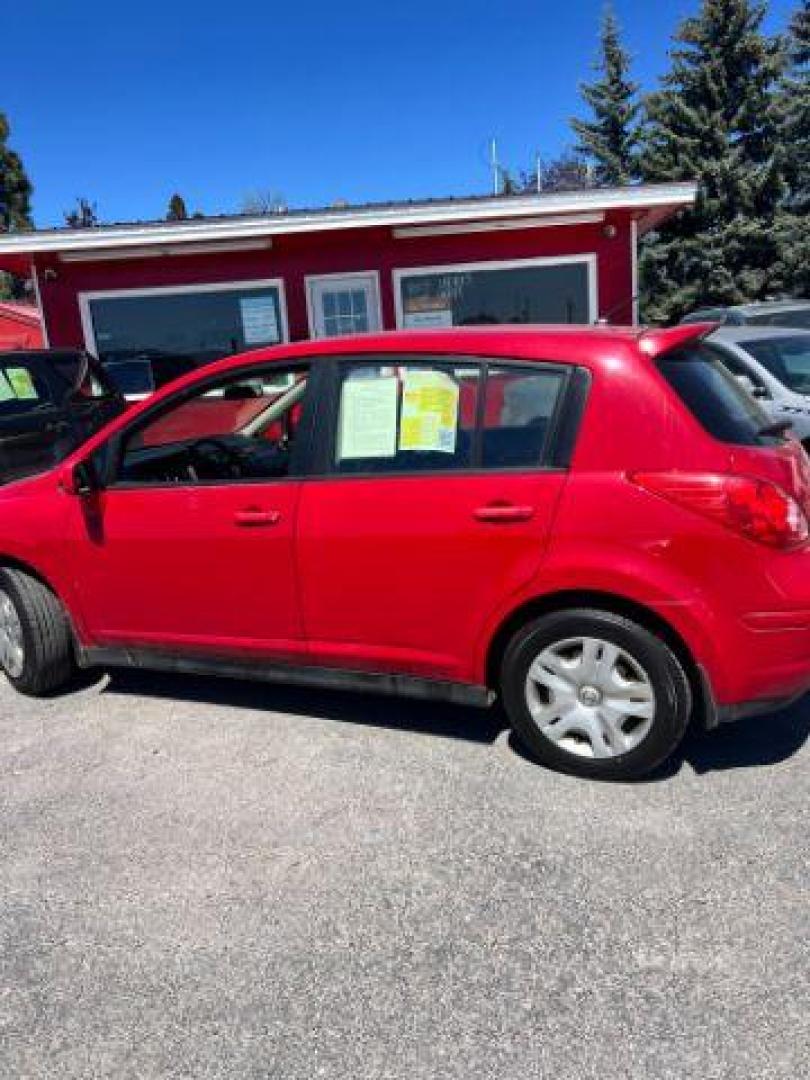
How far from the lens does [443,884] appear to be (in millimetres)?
2600

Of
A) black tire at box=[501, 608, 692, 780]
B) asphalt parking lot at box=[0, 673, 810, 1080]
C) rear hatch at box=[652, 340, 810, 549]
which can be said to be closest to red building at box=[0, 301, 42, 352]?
asphalt parking lot at box=[0, 673, 810, 1080]

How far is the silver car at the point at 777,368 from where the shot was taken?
Answer: 6.83m

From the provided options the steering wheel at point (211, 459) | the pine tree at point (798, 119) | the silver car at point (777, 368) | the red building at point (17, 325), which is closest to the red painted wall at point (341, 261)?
the silver car at point (777, 368)

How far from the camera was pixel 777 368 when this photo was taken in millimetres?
7258

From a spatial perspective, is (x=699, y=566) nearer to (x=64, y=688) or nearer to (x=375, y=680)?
(x=375, y=680)

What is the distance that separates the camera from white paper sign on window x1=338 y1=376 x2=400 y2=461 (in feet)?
10.6

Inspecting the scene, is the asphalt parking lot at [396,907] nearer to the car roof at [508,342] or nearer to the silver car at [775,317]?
the car roof at [508,342]

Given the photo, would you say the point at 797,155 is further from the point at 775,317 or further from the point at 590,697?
the point at 590,697

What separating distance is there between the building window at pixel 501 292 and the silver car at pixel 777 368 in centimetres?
288

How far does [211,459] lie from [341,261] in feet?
22.3

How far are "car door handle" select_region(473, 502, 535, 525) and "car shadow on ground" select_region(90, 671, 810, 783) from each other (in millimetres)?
997

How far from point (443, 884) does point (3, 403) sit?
19.4 feet

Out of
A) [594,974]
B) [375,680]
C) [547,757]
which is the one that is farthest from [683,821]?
[375,680]

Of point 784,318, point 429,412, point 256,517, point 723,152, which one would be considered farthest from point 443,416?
point 723,152
